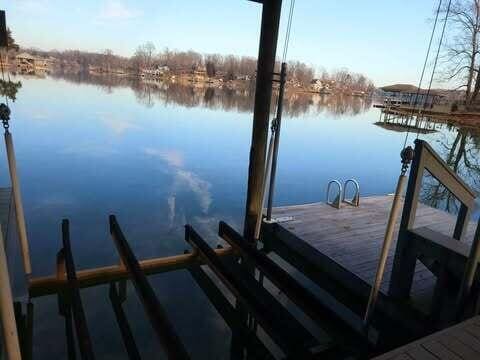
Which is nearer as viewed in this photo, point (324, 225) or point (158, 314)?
point (158, 314)

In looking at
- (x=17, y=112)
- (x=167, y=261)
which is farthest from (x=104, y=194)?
(x=17, y=112)

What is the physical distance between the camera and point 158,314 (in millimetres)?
3658

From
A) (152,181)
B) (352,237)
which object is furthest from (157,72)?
(352,237)

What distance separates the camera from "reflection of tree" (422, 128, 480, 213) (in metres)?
14.6

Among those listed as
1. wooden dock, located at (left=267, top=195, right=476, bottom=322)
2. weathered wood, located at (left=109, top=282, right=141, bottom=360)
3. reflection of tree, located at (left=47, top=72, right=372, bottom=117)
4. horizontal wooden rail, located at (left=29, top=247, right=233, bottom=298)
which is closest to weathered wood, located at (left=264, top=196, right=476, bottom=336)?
wooden dock, located at (left=267, top=195, right=476, bottom=322)

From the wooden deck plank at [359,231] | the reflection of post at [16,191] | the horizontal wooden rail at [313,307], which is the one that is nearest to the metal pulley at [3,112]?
the reflection of post at [16,191]

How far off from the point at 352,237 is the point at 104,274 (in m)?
4.20

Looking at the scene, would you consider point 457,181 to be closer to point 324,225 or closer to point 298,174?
point 324,225

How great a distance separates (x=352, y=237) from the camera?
5.86m

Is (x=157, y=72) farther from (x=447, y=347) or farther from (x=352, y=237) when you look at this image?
(x=447, y=347)

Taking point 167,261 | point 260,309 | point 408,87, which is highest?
point 408,87

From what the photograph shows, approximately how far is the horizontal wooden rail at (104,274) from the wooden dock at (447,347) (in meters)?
3.74

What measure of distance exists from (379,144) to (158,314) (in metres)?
26.8

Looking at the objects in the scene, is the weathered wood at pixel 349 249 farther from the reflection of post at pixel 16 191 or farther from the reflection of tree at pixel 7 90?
the reflection of tree at pixel 7 90
